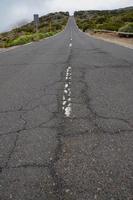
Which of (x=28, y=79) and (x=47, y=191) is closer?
(x=47, y=191)

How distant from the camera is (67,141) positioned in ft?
16.1

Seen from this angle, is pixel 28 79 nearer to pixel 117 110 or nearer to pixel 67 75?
pixel 67 75

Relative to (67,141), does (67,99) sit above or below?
below

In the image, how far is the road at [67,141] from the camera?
3.56 metres

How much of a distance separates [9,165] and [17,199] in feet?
2.79

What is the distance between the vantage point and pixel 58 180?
3.71 meters

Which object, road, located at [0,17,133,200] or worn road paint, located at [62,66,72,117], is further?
worn road paint, located at [62,66,72,117]

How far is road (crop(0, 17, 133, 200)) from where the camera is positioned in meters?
3.56

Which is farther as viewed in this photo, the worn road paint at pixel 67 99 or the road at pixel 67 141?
the worn road paint at pixel 67 99

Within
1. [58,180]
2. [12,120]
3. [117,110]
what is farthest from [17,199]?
[117,110]

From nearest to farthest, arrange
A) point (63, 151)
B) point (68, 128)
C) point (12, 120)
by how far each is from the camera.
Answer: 1. point (63, 151)
2. point (68, 128)
3. point (12, 120)

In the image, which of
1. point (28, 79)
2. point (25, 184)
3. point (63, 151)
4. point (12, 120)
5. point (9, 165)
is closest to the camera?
point (25, 184)

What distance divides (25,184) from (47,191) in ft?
1.06

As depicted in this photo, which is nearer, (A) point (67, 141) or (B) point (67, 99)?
(A) point (67, 141)
